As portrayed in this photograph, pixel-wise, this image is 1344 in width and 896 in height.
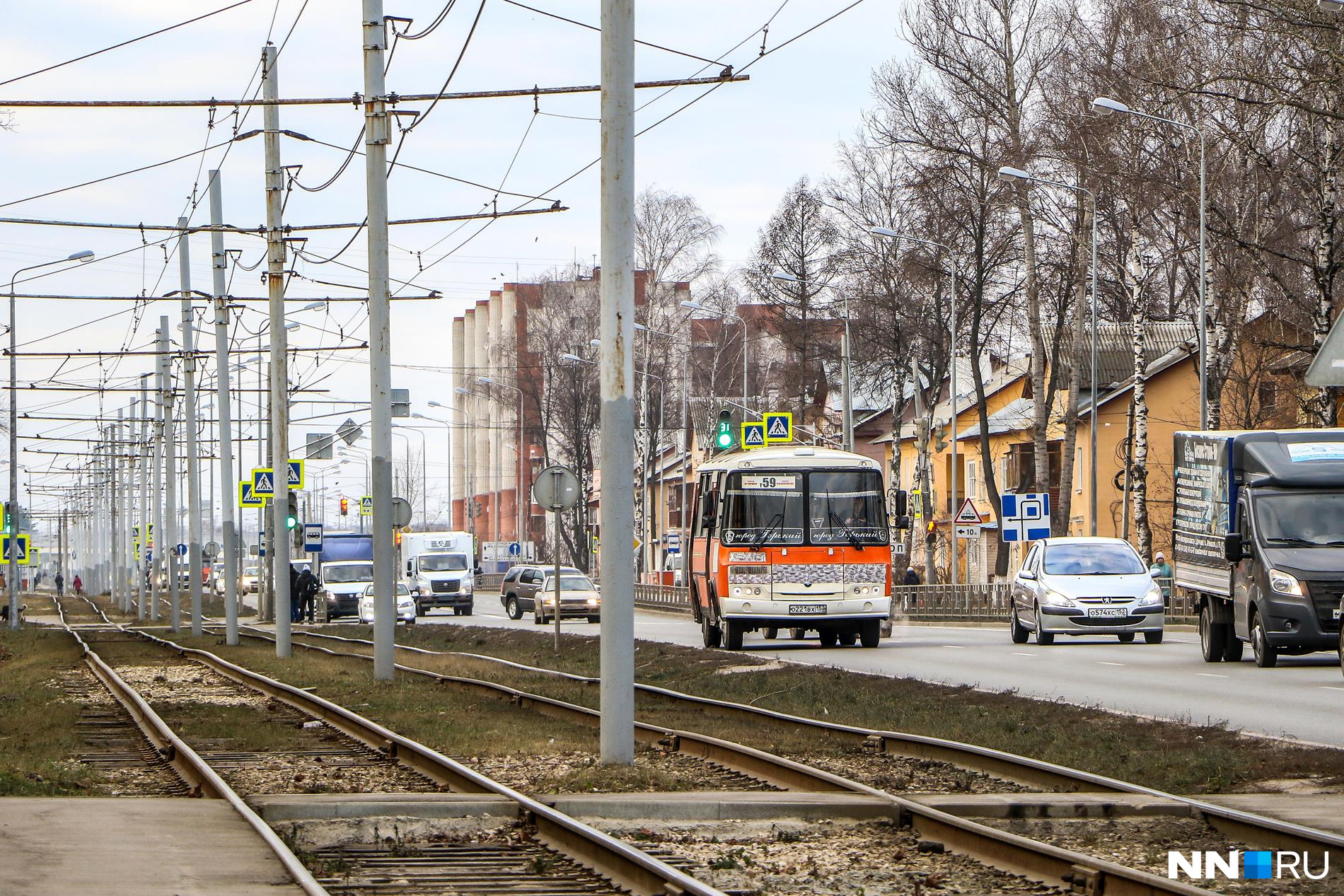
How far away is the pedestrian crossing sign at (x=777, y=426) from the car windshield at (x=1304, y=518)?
15.5 meters

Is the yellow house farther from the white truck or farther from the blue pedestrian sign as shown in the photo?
the white truck

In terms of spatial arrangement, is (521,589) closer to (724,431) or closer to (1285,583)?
(724,431)

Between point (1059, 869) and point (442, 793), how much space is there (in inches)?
169

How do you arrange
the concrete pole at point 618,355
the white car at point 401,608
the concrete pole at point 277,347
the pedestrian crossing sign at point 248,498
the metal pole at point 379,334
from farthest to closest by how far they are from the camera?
the white car at point 401,608 → the pedestrian crossing sign at point 248,498 → the concrete pole at point 277,347 → the metal pole at point 379,334 → the concrete pole at point 618,355

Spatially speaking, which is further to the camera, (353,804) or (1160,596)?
(1160,596)

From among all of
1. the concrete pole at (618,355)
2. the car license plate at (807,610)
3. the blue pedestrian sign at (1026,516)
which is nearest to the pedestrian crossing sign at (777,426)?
the blue pedestrian sign at (1026,516)

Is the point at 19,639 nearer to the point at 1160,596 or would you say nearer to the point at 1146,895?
the point at 1160,596

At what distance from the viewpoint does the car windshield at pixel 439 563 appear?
63.4 metres

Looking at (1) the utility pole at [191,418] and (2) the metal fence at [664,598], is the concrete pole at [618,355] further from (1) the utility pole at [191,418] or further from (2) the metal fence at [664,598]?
(2) the metal fence at [664,598]

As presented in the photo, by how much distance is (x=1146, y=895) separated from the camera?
8.03 m

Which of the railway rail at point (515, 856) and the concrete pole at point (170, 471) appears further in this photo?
the concrete pole at point (170, 471)

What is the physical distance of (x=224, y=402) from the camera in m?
35.9

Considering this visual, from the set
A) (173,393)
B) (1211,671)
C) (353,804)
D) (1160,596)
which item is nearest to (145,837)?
(353,804)

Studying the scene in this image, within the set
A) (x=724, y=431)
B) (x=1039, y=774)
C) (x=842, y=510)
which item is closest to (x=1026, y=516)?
(x=724, y=431)
